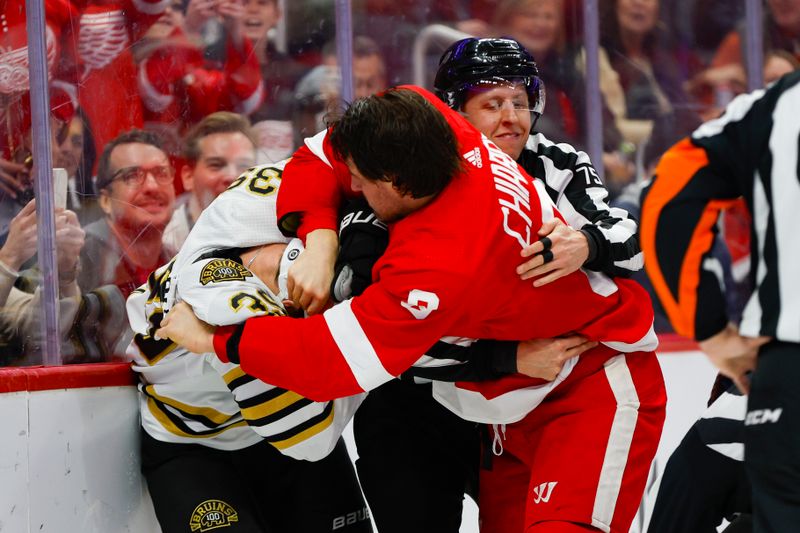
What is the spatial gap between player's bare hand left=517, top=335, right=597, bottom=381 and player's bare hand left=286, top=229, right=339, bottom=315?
341mm

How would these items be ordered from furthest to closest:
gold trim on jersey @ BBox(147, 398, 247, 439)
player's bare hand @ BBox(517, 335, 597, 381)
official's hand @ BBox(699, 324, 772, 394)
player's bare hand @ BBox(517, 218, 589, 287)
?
gold trim on jersey @ BBox(147, 398, 247, 439), player's bare hand @ BBox(517, 335, 597, 381), player's bare hand @ BBox(517, 218, 589, 287), official's hand @ BBox(699, 324, 772, 394)

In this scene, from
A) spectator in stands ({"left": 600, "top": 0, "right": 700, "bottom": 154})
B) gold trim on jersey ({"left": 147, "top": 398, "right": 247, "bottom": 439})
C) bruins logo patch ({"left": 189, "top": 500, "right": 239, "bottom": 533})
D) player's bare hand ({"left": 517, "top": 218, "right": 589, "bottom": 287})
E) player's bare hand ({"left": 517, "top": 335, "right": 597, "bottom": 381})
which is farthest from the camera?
spectator in stands ({"left": 600, "top": 0, "right": 700, "bottom": 154})

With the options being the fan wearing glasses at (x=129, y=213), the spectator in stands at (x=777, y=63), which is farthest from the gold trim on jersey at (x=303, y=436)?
the spectator in stands at (x=777, y=63)

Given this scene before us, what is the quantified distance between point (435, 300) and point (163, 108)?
1.00 meters

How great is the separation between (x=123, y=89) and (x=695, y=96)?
2132 mm

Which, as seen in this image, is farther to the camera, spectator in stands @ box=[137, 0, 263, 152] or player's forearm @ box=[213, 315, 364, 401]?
spectator in stands @ box=[137, 0, 263, 152]

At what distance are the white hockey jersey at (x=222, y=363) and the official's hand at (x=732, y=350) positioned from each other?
0.69 m

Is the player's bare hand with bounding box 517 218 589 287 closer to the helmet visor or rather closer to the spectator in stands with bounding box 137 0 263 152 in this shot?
the helmet visor

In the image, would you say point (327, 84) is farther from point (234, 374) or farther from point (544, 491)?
point (544, 491)

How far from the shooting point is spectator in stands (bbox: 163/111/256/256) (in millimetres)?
2387

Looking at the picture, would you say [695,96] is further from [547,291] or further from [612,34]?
[547,291]

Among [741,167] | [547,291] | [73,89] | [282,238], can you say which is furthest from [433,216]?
[73,89]

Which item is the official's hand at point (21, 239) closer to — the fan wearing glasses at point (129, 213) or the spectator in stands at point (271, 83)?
the fan wearing glasses at point (129, 213)

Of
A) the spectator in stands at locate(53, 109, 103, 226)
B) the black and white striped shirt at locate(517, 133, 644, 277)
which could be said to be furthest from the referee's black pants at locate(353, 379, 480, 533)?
the spectator in stands at locate(53, 109, 103, 226)
